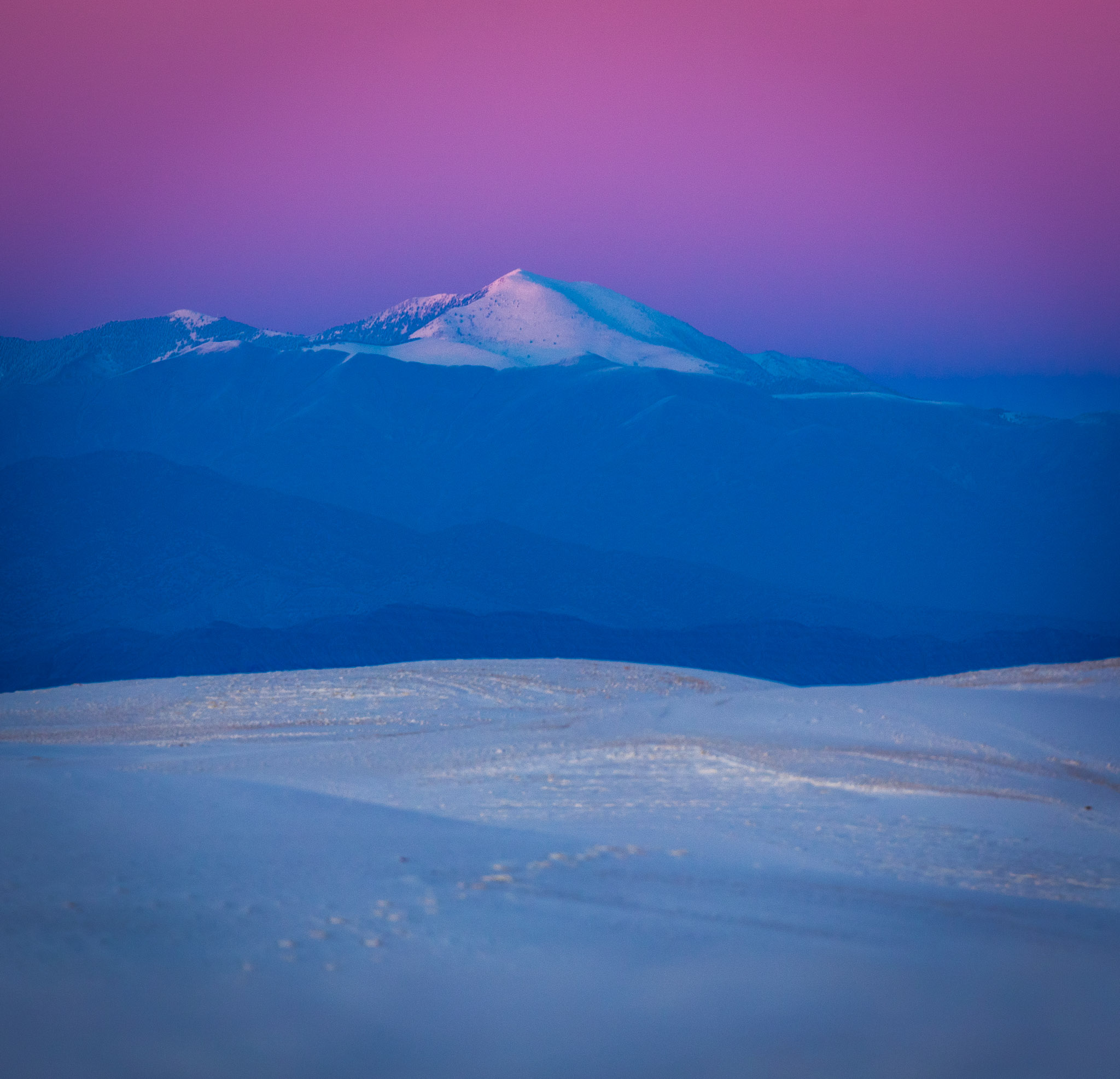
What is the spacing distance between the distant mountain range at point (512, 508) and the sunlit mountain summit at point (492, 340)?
2.2 inches

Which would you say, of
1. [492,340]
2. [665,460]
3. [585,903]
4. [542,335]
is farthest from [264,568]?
[585,903]

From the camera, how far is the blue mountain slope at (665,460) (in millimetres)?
17406

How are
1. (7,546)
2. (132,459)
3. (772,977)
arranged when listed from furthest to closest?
(132,459) → (7,546) → (772,977)

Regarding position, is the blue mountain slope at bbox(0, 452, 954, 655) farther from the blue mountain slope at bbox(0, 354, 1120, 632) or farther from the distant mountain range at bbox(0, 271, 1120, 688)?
the blue mountain slope at bbox(0, 354, 1120, 632)

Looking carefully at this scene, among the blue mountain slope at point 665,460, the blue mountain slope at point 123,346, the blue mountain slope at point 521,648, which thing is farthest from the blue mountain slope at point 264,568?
the blue mountain slope at point 123,346

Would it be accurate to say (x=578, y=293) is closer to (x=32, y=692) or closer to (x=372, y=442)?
(x=372, y=442)

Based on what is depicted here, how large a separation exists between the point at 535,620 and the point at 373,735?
1085cm

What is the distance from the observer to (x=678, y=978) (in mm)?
2145

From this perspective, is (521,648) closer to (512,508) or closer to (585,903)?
(512,508)

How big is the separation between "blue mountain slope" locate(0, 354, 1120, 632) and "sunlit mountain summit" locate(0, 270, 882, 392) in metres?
0.30

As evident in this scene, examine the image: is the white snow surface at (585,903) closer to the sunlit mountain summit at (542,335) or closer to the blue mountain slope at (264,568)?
the blue mountain slope at (264,568)

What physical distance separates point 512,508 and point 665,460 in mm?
2644

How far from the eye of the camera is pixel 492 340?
1916cm

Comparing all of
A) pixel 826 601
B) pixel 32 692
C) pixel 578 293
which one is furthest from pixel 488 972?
pixel 578 293
